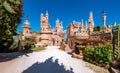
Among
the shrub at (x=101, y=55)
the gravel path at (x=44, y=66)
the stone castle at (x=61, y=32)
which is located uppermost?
the stone castle at (x=61, y=32)

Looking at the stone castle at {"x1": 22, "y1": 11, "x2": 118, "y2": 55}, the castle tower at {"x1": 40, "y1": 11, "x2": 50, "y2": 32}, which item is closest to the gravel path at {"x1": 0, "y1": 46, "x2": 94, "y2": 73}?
the stone castle at {"x1": 22, "y1": 11, "x2": 118, "y2": 55}

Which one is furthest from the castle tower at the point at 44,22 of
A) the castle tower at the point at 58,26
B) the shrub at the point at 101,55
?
the shrub at the point at 101,55

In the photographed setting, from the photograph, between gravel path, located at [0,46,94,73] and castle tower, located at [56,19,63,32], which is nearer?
gravel path, located at [0,46,94,73]

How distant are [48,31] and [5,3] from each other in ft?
98.3

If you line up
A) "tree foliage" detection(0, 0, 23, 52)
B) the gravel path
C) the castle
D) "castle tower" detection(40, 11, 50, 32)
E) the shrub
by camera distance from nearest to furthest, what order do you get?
the gravel path, the shrub, "tree foliage" detection(0, 0, 23, 52), the castle, "castle tower" detection(40, 11, 50, 32)

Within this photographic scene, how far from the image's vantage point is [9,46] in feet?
106

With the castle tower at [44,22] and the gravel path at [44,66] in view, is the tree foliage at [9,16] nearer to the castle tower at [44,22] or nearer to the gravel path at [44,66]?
the gravel path at [44,66]

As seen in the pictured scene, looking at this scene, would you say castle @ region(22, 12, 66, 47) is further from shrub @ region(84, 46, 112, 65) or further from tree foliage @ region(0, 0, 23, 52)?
shrub @ region(84, 46, 112, 65)

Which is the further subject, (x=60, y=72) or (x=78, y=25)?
(x=78, y=25)

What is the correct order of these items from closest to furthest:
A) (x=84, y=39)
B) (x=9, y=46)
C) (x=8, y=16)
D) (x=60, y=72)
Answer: (x=60, y=72) → (x=8, y=16) → (x=84, y=39) → (x=9, y=46)

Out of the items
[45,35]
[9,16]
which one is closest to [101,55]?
[9,16]

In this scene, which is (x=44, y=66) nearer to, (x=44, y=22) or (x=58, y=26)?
(x=44, y=22)

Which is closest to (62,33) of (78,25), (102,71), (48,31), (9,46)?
(48,31)

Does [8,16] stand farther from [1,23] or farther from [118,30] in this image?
[118,30]
